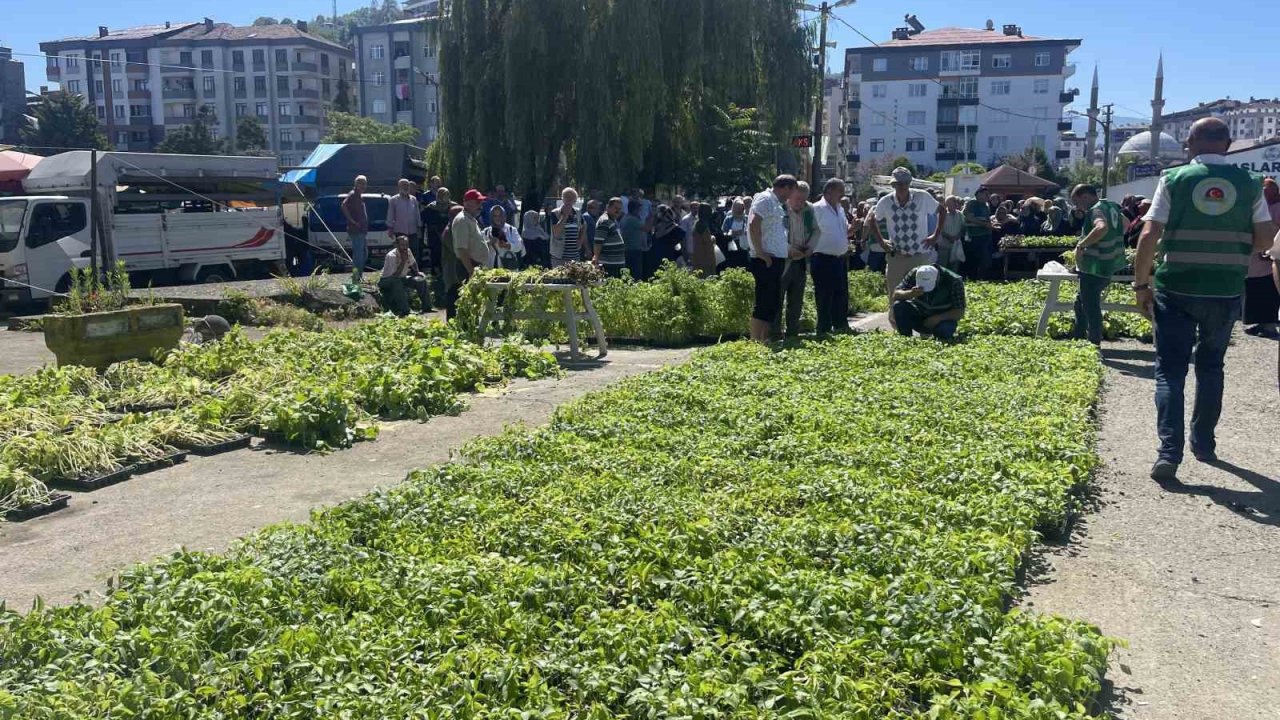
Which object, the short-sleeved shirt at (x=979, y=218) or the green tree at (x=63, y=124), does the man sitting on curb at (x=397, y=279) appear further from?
the green tree at (x=63, y=124)

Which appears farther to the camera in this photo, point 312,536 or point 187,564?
point 312,536

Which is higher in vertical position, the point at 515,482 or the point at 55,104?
the point at 55,104

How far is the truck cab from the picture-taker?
60.8 feet

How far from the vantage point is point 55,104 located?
66938 millimetres

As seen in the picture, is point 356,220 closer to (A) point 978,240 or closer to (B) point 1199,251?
(A) point 978,240

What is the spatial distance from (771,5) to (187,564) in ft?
98.2

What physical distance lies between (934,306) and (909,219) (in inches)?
53.7

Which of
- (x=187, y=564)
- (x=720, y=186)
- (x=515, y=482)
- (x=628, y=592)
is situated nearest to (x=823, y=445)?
(x=515, y=482)

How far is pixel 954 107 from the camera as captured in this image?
364 feet

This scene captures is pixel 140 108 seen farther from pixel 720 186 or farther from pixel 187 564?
pixel 187 564

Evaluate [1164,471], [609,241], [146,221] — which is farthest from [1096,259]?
[146,221]

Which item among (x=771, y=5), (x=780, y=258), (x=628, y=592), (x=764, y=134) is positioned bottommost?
(x=628, y=592)

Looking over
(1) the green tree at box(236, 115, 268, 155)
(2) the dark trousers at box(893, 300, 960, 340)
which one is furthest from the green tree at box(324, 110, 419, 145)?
(2) the dark trousers at box(893, 300, 960, 340)

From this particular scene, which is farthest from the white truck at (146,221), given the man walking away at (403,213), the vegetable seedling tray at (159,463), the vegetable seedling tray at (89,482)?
the vegetable seedling tray at (89,482)
